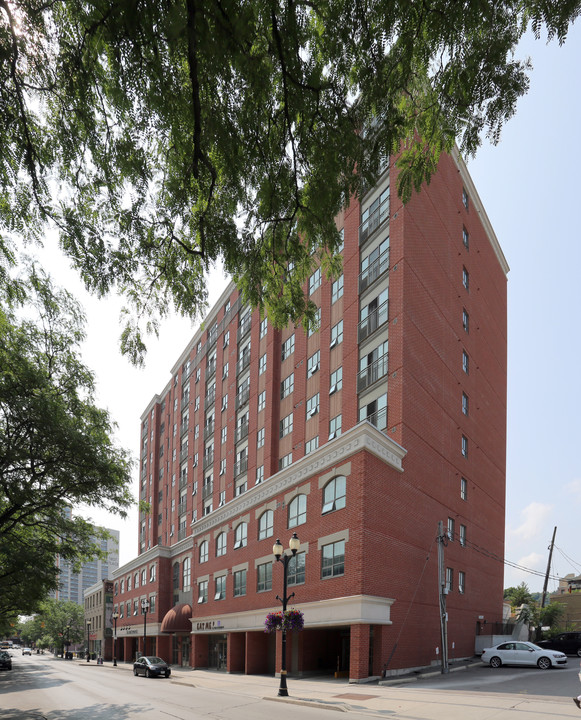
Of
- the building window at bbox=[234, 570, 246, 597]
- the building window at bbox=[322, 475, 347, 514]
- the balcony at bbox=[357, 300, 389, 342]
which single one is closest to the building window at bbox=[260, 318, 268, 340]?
the balcony at bbox=[357, 300, 389, 342]

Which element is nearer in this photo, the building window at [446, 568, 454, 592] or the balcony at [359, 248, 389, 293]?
the balcony at [359, 248, 389, 293]

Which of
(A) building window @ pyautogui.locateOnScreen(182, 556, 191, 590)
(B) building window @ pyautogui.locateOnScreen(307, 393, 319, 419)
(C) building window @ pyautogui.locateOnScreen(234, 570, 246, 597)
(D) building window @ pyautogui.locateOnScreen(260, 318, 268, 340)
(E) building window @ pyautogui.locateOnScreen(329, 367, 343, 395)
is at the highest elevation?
(D) building window @ pyautogui.locateOnScreen(260, 318, 268, 340)

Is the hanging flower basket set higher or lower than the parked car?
higher

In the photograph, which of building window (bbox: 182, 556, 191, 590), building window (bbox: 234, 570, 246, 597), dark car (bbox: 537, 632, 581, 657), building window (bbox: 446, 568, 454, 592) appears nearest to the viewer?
building window (bbox: 446, 568, 454, 592)

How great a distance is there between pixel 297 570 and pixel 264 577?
5.43m

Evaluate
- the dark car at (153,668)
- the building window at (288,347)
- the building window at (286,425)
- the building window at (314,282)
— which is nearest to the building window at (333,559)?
the building window at (286,425)

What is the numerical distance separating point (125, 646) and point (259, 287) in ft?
241

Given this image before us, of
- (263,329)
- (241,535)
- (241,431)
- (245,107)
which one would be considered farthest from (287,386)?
(245,107)

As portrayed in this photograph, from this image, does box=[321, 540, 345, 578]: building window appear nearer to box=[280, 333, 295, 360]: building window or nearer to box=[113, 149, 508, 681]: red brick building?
box=[113, 149, 508, 681]: red brick building

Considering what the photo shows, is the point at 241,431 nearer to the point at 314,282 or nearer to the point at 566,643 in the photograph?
the point at 314,282

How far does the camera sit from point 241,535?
3959 cm

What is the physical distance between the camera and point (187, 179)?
725 cm

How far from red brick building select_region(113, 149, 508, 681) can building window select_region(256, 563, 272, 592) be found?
5.8 inches

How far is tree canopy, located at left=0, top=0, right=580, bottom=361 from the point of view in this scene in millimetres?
5742
